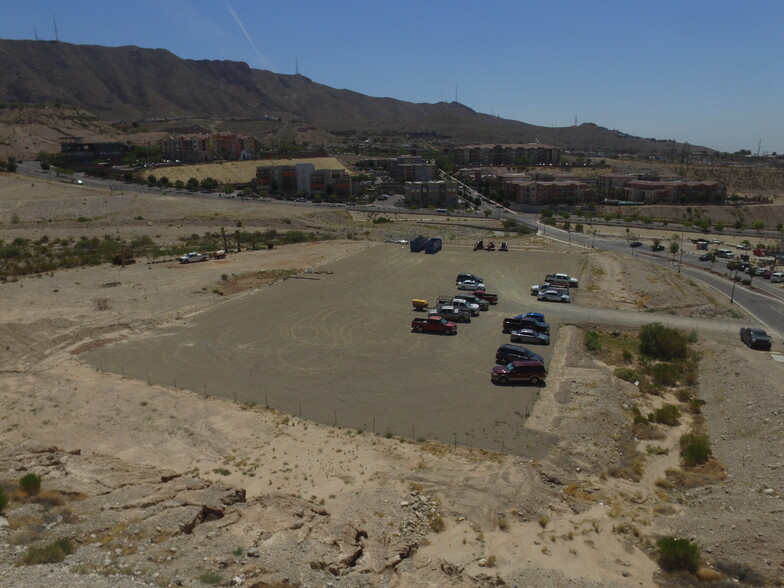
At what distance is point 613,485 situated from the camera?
14.6 metres

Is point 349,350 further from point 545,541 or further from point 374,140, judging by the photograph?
point 374,140

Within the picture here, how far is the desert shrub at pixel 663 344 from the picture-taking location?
24.2 meters

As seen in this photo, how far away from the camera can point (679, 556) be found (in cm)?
1125

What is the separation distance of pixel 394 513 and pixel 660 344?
16.5 metres

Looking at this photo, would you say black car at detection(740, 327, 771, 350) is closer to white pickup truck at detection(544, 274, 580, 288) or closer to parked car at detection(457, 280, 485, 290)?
white pickup truck at detection(544, 274, 580, 288)

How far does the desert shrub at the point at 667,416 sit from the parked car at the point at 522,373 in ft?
13.2

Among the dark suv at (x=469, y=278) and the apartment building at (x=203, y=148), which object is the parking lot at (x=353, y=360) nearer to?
the dark suv at (x=469, y=278)

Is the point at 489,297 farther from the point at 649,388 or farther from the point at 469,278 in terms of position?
the point at 649,388

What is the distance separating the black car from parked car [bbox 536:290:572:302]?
923 cm

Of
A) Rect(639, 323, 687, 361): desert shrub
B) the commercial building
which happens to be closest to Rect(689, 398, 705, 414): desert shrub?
Rect(639, 323, 687, 361): desert shrub

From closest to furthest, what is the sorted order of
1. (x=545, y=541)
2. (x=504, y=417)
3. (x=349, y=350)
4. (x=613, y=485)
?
(x=545, y=541), (x=613, y=485), (x=504, y=417), (x=349, y=350)

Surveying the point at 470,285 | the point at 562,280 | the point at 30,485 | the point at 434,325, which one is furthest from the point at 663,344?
the point at 30,485

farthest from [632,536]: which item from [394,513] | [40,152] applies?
[40,152]

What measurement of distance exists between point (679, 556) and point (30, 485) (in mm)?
13261
